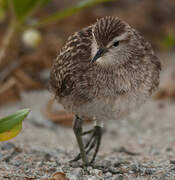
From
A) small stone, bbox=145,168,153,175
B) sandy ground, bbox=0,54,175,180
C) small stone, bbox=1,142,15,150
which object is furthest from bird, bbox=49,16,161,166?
small stone, bbox=1,142,15,150

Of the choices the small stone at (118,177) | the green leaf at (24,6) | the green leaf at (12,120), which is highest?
the green leaf at (24,6)

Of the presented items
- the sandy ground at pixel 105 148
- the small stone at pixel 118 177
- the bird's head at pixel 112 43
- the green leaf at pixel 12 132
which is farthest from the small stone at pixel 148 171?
the green leaf at pixel 12 132

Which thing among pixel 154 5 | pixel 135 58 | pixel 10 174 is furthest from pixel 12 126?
pixel 154 5

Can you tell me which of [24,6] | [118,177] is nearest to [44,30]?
[24,6]

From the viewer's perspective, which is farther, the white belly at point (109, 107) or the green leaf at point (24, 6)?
the green leaf at point (24, 6)

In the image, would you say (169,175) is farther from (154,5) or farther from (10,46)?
(154,5)

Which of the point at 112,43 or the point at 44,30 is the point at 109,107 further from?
the point at 44,30

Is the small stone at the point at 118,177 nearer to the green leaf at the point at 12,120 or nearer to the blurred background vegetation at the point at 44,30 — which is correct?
the green leaf at the point at 12,120

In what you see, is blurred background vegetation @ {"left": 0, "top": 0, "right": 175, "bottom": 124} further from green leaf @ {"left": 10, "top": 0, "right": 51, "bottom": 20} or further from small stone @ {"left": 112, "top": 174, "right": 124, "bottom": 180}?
small stone @ {"left": 112, "top": 174, "right": 124, "bottom": 180}
